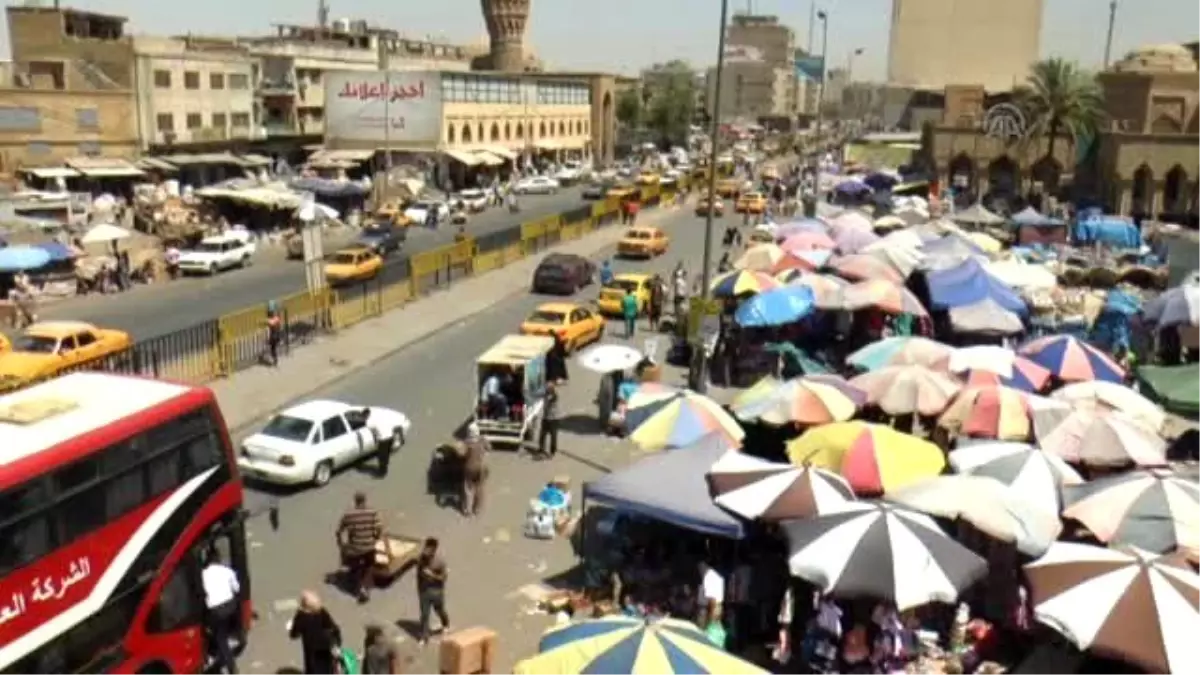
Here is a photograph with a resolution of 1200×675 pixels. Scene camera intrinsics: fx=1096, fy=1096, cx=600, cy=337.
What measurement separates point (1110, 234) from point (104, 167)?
4193 cm

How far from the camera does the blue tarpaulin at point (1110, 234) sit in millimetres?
41031

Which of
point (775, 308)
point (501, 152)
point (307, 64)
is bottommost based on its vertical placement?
point (775, 308)

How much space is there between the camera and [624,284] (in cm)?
2927

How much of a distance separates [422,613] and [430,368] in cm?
1256

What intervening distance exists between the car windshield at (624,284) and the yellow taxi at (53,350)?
40.2 feet

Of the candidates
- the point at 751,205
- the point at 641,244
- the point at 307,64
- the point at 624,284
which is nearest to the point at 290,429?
the point at 624,284

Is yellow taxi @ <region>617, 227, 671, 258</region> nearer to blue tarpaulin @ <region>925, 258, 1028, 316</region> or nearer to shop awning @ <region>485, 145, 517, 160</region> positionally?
blue tarpaulin @ <region>925, 258, 1028, 316</region>

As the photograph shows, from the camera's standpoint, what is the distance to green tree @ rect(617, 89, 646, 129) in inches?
4638

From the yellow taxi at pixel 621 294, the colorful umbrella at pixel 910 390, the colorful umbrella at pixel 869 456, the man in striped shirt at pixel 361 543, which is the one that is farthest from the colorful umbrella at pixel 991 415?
the yellow taxi at pixel 621 294

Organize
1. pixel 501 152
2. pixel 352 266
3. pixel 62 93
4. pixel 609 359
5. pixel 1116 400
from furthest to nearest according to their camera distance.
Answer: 1. pixel 501 152
2. pixel 62 93
3. pixel 352 266
4. pixel 609 359
5. pixel 1116 400

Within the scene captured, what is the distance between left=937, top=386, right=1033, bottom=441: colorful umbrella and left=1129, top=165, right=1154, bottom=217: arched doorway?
1611 inches

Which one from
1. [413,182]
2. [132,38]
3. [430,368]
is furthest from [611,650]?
[132,38]

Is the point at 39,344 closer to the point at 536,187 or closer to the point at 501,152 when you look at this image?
the point at 536,187

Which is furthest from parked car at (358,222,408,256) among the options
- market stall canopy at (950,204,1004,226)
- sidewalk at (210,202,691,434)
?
market stall canopy at (950,204,1004,226)
